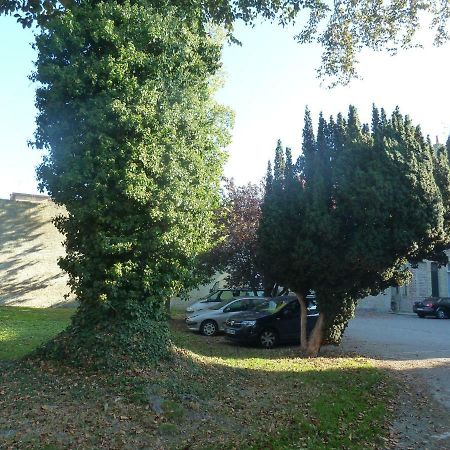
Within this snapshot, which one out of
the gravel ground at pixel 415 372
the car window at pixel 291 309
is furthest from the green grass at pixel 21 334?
the gravel ground at pixel 415 372

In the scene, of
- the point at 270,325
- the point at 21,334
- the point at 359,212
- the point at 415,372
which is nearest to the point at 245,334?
the point at 270,325

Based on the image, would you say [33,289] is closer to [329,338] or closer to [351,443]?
[329,338]

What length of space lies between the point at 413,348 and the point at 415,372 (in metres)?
4.22

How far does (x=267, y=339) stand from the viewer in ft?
48.9

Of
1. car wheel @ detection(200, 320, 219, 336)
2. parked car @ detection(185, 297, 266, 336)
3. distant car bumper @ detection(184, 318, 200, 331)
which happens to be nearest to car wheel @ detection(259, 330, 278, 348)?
parked car @ detection(185, 297, 266, 336)

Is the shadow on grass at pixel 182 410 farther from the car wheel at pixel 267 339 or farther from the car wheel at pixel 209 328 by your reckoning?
the car wheel at pixel 209 328

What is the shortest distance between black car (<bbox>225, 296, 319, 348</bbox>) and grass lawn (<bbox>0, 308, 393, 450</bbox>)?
4514mm

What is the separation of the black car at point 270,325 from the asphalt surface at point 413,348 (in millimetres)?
1716

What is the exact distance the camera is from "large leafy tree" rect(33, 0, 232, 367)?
8367 mm

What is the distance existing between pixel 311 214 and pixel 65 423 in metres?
7.86

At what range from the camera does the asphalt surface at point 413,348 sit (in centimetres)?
1101

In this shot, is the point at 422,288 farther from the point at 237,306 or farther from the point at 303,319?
the point at 303,319

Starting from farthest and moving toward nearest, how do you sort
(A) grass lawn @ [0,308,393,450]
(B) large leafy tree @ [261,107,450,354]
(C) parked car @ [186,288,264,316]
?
(C) parked car @ [186,288,264,316] → (B) large leafy tree @ [261,107,450,354] → (A) grass lawn @ [0,308,393,450]

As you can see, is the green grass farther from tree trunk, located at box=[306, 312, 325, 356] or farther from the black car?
tree trunk, located at box=[306, 312, 325, 356]
